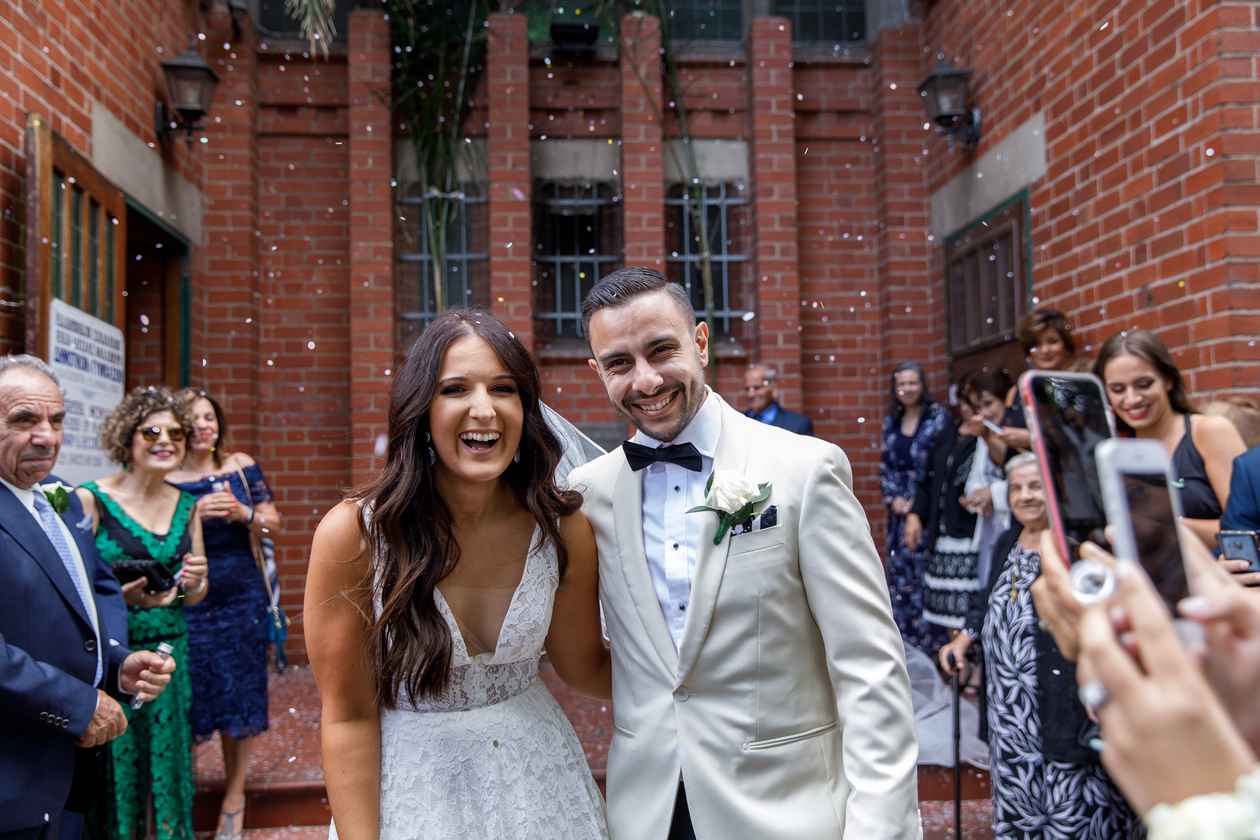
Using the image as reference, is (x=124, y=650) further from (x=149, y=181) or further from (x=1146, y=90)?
(x=1146, y=90)

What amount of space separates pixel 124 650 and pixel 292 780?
2078 mm

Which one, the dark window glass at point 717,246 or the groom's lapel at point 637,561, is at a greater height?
the dark window glass at point 717,246

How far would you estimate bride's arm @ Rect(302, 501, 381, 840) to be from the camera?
1.98 meters

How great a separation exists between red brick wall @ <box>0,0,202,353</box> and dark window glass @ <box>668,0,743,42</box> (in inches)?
137

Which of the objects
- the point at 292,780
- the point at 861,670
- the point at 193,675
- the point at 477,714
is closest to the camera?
the point at 861,670

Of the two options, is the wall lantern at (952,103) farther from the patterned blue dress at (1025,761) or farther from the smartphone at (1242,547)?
the smartphone at (1242,547)

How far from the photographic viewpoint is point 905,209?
785 cm

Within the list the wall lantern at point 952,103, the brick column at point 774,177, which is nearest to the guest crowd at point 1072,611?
the brick column at point 774,177

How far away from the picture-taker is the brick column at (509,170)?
294 inches

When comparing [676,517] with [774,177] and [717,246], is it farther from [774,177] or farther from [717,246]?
[717,246]

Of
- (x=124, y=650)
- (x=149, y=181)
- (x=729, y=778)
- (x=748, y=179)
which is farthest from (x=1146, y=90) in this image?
(x=149, y=181)

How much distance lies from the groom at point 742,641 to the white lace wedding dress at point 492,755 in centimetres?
12

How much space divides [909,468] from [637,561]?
186 inches

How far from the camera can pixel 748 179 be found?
7.94 m
